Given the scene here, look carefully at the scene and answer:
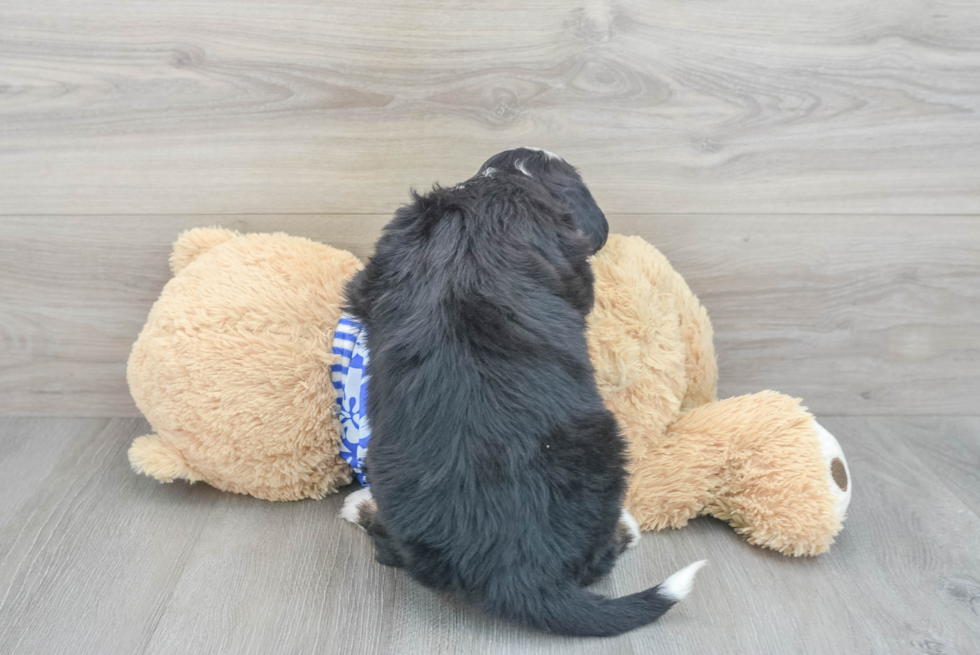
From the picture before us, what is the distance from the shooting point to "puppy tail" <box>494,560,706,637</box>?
92 centimetres

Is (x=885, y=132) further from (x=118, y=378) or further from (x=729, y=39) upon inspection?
Result: (x=118, y=378)

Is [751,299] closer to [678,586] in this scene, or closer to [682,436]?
[682,436]

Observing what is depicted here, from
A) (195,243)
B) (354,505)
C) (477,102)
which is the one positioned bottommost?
(354,505)

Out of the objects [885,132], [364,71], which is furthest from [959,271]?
[364,71]

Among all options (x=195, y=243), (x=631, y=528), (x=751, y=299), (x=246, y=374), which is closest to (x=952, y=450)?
(x=751, y=299)

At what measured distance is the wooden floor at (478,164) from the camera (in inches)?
48.8

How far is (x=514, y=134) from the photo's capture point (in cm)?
137

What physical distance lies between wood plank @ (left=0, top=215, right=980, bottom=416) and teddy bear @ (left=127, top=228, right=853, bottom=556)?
20 centimetres

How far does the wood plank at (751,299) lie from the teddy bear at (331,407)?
0.20m

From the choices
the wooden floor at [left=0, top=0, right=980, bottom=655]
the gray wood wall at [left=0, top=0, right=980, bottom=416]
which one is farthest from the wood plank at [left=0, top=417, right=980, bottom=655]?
the gray wood wall at [left=0, top=0, right=980, bottom=416]

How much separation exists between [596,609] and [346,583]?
1.27 feet

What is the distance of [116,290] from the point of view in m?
1.47

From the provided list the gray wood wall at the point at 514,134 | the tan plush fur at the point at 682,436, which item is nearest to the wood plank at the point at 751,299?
the gray wood wall at the point at 514,134

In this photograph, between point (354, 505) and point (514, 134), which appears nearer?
point (354, 505)
